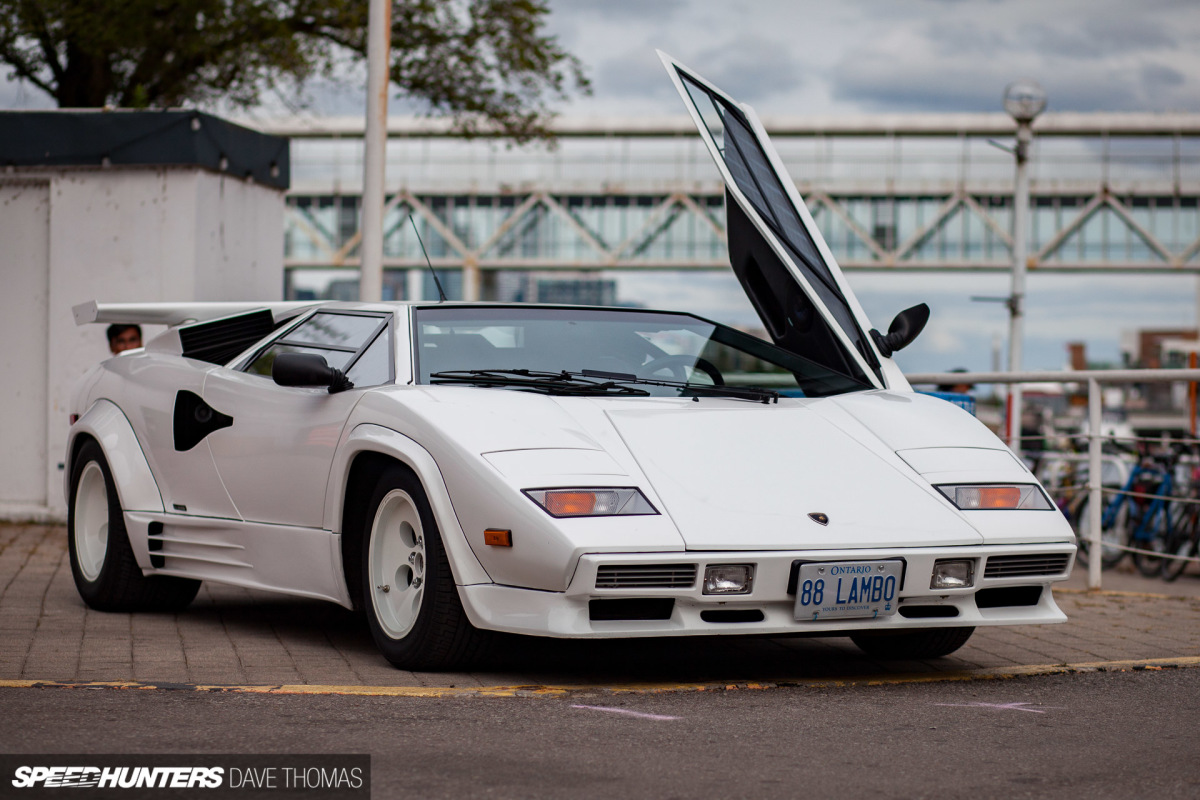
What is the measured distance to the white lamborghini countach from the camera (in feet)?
14.8

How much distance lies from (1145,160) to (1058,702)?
62.9 metres

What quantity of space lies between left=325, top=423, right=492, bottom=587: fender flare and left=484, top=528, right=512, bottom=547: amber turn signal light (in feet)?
0.36

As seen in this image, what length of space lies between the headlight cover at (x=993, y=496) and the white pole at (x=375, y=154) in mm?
6428

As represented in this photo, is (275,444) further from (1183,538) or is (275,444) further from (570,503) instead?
(1183,538)

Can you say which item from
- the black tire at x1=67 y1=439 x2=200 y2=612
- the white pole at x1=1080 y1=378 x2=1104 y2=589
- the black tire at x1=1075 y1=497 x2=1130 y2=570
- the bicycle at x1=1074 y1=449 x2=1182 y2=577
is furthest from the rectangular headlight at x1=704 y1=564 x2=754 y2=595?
the black tire at x1=1075 y1=497 x2=1130 y2=570

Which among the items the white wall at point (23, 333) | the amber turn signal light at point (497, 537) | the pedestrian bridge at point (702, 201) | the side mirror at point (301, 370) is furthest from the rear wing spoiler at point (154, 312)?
the pedestrian bridge at point (702, 201)

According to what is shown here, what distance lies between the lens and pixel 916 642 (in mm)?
5488

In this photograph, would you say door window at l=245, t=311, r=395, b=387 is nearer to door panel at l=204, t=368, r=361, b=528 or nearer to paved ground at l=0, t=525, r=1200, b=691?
door panel at l=204, t=368, r=361, b=528

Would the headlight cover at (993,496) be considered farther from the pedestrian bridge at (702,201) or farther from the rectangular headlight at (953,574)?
the pedestrian bridge at (702,201)

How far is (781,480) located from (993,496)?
0.75 m

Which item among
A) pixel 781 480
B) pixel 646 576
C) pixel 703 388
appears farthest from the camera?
pixel 703 388

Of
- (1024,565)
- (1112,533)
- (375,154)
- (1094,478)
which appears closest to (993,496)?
(1024,565)

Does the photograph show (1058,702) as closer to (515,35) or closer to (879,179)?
(515,35)

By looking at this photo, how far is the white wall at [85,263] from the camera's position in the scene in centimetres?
1071
